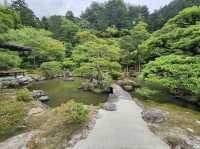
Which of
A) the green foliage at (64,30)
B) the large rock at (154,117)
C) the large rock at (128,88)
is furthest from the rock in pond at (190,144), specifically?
the green foliage at (64,30)

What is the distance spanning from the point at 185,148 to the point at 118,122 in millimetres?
2643

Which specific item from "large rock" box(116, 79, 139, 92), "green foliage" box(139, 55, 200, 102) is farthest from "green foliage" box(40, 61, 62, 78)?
"green foliage" box(139, 55, 200, 102)

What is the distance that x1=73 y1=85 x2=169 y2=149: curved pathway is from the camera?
5.46m

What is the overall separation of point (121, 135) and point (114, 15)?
175 ft

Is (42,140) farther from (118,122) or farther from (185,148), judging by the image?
(185,148)

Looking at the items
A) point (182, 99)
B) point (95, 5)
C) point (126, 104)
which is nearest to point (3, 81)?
point (126, 104)

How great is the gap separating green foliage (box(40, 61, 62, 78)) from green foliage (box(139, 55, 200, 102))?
17.1 metres

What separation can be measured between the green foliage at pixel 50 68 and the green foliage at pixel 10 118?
54.8 ft

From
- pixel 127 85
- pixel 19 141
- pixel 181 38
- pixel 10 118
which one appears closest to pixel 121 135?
pixel 19 141

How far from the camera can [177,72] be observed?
9.16 metres

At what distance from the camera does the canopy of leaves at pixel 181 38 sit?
10.9m

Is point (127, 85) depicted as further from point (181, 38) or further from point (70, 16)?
point (70, 16)

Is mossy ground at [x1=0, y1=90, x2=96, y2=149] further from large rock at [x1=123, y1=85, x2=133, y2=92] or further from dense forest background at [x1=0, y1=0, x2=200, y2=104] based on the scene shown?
large rock at [x1=123, y1=85, x2=133, y2=92]

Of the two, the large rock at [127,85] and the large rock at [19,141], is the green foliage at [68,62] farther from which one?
the large rock at [19,141]
